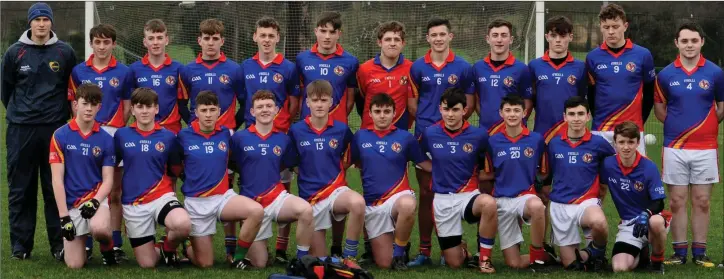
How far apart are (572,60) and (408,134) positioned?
4.39 ft

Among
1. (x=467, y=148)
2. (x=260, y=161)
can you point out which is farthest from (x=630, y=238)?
(x=260, y=161)

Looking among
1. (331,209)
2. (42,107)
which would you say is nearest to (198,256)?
(331,209)

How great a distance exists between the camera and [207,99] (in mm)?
7195

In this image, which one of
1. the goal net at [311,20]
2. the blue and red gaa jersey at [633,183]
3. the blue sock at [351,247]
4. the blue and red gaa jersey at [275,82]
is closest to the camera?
the blue and red gaa jersey at [633,183]

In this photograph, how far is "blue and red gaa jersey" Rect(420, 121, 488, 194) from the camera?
7.35 meters

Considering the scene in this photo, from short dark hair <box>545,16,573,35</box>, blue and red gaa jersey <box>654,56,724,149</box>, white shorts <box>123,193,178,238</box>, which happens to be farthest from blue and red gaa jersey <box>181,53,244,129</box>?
blue and red gaa jersey <box>654,56,724,149</box>

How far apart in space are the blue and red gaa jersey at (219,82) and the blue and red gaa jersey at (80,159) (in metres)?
0.76

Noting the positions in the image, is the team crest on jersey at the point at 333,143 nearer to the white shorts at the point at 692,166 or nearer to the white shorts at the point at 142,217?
the white shorts at the point at 142,217

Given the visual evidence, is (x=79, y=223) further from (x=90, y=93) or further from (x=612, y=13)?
(x=612, y=13)

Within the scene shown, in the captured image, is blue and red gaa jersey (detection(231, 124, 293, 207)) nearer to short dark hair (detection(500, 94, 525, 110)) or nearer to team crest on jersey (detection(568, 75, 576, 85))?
short dark hair (detection(500, 94, 525, 110))

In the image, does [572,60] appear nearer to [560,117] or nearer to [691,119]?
[560,117]

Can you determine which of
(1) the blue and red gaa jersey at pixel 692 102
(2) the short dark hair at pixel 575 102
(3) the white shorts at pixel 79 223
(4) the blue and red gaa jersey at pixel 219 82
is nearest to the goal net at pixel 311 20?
(4) the blue and red gaa jersey at pixel 219 82

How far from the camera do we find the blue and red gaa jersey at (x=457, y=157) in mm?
7348

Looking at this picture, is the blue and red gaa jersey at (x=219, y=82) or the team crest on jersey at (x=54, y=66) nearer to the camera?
the team crest on jersey at (x=54, y=66)
